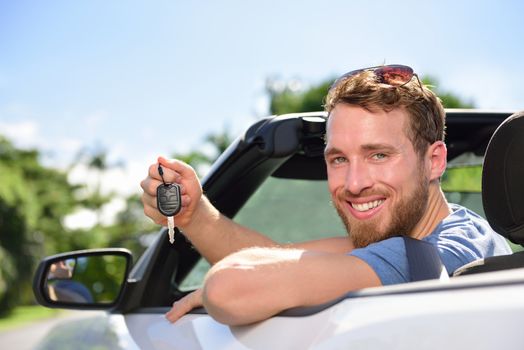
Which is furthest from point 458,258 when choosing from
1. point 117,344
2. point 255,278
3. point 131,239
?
point 131,239

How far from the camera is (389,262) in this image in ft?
6.27

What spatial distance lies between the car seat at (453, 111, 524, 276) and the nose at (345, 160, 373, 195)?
0.43 metres

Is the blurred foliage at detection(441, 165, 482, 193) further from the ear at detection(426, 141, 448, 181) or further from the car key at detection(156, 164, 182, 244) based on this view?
the car key at detection(156, 164, 182, 244)

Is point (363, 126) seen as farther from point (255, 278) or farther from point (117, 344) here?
point (117, 344)

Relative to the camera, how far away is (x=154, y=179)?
106 inches

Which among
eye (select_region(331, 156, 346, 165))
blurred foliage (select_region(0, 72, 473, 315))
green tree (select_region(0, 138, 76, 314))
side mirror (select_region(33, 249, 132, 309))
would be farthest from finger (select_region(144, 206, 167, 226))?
green tree (select_region(0, 138, 76, 314))

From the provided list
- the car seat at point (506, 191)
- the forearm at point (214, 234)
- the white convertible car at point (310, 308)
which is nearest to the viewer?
the white convertible car at point (310, 308)

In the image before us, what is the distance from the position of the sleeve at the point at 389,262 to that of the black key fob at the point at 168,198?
84cm

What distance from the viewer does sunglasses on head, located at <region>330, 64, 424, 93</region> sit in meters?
2.39

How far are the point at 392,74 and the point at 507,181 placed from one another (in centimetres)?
65

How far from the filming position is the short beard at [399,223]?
2348 mm

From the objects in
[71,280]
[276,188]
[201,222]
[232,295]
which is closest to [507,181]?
[232,295]

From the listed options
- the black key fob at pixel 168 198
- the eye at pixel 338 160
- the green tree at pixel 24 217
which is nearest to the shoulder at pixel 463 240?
the eye at pixel 338 160

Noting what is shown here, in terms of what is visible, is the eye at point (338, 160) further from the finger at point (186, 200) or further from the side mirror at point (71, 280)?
the side mirror at point (71, 280)
